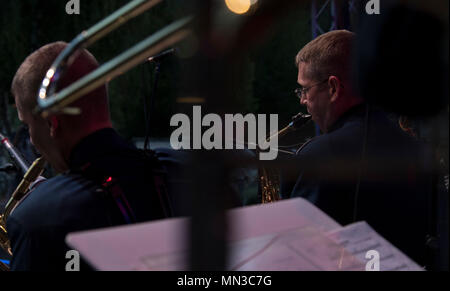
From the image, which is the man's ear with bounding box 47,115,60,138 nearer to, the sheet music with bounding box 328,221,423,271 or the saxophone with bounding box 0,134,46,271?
the saxophone with bounding box 0,134,46,271

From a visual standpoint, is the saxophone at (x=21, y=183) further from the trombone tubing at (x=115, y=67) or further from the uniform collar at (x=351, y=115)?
the trombone tubing at (x=115, y=67)

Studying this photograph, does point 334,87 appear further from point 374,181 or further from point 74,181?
point 74,181

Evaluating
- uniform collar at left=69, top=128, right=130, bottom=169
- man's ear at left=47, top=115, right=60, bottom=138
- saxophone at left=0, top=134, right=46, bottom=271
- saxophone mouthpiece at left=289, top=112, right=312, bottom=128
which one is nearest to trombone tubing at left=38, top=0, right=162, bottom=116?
uniform collar at left=69, top=128, right=130, bottom=169

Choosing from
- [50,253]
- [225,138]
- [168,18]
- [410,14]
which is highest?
[168,18]

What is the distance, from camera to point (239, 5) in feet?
1.64

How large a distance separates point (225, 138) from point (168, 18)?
1010cm

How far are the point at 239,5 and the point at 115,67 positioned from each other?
17 cm

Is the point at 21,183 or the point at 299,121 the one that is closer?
the point at 21,183

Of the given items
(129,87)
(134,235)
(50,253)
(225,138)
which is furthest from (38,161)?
(129,87)

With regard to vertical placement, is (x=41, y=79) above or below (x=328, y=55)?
below

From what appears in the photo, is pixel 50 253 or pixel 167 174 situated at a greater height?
pixel 167 174

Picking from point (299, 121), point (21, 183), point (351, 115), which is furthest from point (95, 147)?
point (299, 121)

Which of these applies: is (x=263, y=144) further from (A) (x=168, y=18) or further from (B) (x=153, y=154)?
(A) (x=168, y=18)

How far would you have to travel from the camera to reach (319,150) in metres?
2.21
